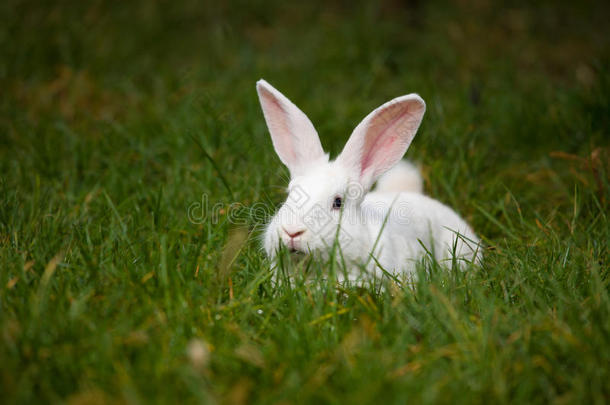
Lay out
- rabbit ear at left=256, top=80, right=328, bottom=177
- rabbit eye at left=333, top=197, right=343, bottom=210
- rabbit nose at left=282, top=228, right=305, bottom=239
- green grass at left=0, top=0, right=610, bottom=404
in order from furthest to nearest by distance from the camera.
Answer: rabbit ear at left=256, top=80, right=328, bottom=177 < rabbit eye at left=333, top=197, right=343, bottom=210 < rabbit nose at left=282, top=228, right=305, bottom=239 < green grass at left=0, top=0, right=610, bottom=404

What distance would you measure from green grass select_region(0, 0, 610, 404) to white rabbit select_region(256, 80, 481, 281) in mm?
212

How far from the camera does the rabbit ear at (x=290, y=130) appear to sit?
125 inches

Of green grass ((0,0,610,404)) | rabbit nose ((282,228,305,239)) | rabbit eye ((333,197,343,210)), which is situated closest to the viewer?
green grass ((0,0,610,404))

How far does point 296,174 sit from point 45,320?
1.55 m

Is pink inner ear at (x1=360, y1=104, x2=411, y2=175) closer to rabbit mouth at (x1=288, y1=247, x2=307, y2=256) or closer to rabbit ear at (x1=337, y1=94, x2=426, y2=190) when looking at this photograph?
rabbit ear at (x1=337, y1=94, x2=426, y2=190)

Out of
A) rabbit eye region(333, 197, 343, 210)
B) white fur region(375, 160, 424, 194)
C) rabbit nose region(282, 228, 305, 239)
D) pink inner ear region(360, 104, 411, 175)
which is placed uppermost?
pink inner ear region(360, 104, 411, 175)

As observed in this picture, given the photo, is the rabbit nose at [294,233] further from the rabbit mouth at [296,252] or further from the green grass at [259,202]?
the green grass at [259,202]

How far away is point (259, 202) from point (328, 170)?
67 centimetres

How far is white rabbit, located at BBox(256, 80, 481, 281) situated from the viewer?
282cm

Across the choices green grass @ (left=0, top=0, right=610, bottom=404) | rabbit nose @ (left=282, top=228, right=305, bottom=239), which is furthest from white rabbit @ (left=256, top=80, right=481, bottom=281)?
green grass @ (left=0, top=0, right=610, bottom=404)

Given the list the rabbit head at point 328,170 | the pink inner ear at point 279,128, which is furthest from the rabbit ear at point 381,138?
the pink inner ear at point 279,128

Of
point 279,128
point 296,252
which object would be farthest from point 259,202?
point 296,252

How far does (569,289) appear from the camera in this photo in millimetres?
2703

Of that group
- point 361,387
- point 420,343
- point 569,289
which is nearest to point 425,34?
point 569,289
